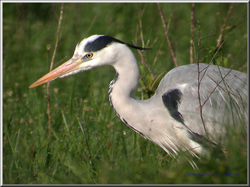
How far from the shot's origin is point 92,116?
386cm

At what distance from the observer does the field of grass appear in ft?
6.80

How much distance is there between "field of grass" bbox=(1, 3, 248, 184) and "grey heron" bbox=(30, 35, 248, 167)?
26 centimetres

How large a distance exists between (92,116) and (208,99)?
65.7 inches

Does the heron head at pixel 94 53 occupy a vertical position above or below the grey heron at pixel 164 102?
above

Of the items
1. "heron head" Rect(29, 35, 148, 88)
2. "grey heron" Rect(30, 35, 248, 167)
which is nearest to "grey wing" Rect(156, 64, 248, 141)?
"grey heron" Rect(30, 35, 248, 167)

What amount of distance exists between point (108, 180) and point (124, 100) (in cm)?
74

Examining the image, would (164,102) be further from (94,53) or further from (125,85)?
(94,53)

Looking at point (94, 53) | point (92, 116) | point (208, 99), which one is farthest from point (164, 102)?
point (92, 116)

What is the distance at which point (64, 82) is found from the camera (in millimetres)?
5316

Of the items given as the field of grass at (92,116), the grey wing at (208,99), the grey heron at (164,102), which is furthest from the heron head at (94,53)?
the grey wing at (208,99)

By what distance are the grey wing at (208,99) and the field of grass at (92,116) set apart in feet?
0.90

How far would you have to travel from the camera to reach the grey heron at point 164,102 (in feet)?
8.34

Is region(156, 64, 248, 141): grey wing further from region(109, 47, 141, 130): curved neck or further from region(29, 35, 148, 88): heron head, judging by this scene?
region(29, 35, 148, 88): heron head

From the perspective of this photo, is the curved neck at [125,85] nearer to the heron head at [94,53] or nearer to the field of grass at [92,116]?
the heron head at [94,53]
